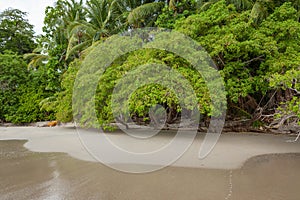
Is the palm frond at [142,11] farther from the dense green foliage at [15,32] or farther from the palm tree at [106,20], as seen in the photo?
the dense green foliage at [15,32]

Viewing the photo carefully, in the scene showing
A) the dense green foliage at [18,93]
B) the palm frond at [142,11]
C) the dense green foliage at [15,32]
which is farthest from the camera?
the dense green foliage at [15,32]

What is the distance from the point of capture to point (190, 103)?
20.0 ft

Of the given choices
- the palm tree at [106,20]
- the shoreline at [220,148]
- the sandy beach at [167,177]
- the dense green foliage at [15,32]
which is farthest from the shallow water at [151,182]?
the dense green foliage at [15,32]

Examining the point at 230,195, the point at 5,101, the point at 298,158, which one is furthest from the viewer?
the point at 5,101

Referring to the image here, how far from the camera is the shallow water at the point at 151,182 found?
3.02m

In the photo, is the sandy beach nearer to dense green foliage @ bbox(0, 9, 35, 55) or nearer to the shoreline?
the shoreline

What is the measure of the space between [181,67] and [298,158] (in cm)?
354

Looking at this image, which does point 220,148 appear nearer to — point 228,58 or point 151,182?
point 151,182

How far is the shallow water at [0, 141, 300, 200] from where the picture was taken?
119 inches

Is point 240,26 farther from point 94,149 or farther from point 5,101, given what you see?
point 5,101

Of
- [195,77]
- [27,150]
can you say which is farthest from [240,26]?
[27,150]

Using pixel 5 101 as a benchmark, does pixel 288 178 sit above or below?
below

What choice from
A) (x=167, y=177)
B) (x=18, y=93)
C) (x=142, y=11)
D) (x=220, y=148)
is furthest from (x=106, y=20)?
(x=167, y=177)

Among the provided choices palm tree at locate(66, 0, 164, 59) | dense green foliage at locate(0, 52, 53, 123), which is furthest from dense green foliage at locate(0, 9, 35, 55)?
palm tree at locate(66, 0, 164, 59)
